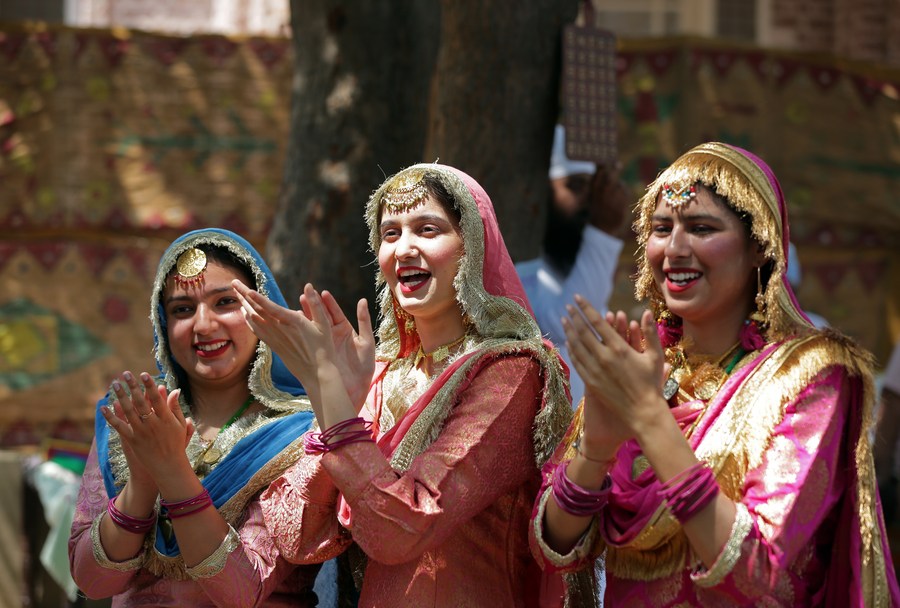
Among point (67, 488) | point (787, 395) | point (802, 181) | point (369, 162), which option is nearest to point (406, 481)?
point (787, 395)

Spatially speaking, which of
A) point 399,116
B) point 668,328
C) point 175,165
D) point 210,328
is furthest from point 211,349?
point 175,165

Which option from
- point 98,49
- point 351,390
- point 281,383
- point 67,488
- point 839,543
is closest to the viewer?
point 839,543

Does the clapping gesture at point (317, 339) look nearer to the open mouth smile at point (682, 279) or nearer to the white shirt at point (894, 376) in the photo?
the open mouth smile at point (682, 279)

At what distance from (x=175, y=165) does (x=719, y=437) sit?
5.81 m

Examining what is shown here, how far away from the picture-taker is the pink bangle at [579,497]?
105 inches

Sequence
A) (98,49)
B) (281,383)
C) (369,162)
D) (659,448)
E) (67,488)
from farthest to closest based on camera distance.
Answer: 1. (98,49)
2. (67,488)
3. (369,162)
4. (281,383)
5. (659,448)

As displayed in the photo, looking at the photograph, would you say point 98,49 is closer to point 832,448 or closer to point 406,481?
point 406,481

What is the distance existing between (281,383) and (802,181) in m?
5.21

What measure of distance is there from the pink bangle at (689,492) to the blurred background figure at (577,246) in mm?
2590

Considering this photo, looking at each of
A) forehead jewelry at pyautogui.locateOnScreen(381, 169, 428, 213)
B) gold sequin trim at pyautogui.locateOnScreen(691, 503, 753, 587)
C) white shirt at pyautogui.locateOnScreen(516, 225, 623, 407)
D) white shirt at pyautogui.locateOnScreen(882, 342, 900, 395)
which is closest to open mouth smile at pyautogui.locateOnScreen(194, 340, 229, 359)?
forehead jewelry at pyautogui.locateOnScreen(381, 169, 428, 213)

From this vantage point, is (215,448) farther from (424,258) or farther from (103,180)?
(103,180)

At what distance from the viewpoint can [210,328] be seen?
3467mm

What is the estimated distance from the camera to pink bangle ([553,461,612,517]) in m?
2.67

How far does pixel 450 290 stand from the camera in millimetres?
3105
